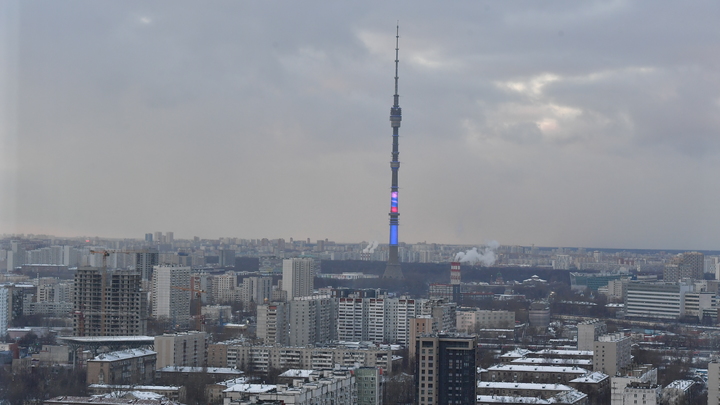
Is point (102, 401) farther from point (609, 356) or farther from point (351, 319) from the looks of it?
point (351, 319)

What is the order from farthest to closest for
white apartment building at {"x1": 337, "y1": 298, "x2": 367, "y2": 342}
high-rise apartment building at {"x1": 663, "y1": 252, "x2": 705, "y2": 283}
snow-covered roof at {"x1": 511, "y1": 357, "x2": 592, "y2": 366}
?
high-rise apartment building at {"x1": 663, "y1": 252, "x2": 705, "y2": 283} < white apartment building at {"x1": 337, "y1": 298, "x2": 367, "y2": 342} < snow-covered roof at {"x1": 511, "y1": 357, "x2": 592, "y2": 366}

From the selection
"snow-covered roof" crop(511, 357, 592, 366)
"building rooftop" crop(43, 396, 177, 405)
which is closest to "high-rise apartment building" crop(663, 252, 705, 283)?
"snow-covered roof" crop(511, 357, 592, 366)

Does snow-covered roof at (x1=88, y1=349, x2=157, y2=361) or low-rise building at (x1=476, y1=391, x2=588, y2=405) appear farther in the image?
snow-covered roof at (x1=88, y1=349, x2=157, y2=361)

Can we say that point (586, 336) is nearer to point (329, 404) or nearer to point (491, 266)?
point (329, 404)

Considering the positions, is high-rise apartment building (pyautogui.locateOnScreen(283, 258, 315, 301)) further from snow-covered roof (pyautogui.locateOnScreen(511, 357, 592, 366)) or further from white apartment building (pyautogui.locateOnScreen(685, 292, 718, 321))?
snow-covered roof (pyautogui.locateOnScreen(511, 357, 592, 366))

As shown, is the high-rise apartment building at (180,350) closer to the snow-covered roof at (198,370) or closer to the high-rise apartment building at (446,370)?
the snow-covered roof at (198,370)

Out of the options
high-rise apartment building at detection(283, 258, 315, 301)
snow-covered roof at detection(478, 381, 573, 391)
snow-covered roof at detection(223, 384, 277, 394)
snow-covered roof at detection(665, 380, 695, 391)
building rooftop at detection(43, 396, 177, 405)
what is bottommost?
snow-covered roof at detection(478, 381, 573, 391)

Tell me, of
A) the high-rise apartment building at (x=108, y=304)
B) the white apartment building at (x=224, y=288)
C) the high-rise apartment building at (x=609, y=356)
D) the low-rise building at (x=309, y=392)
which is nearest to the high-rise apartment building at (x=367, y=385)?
the low-rise building at (x=309, y=392)
